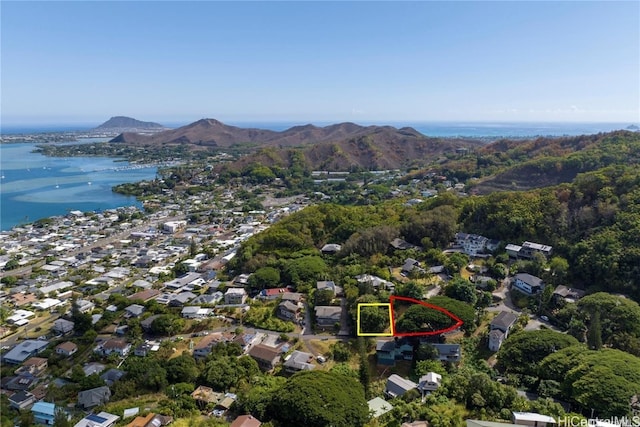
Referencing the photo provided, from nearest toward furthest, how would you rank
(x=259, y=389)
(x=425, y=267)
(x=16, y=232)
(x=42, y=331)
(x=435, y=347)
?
(x=259, y=389) < (x=435, y=347) < (x=42, y=331) < (x=425, y=267) < (x=16, y=232)

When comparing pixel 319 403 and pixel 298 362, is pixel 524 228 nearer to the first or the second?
pixel 298 362

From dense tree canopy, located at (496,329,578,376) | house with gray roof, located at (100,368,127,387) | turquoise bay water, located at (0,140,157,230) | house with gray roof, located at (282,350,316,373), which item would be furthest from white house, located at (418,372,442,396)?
turquoise bay water, located at (0,140,157,230)

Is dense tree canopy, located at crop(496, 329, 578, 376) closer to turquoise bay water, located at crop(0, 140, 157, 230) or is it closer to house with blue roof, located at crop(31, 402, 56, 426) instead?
house with blue roof, located at crop(31, 402, 56, 426)

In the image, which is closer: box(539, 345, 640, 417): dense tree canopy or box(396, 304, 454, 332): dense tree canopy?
box(539, 345, 640, 417): dense tree canopy

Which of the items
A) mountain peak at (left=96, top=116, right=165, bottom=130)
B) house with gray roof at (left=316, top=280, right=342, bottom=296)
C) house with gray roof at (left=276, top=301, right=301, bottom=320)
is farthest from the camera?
mountain peak at (left=96, top=116, right=165, bottom=130)

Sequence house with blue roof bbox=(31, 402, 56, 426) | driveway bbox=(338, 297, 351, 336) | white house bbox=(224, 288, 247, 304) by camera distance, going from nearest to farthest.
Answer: house with blue roof bbox=(31, 402, 56, 426) < driveway bbox=(338, 297, 351, 336) < white house bbox=(224, 288, 247, 304)

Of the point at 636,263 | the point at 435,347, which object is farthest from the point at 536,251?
the point at 435,347

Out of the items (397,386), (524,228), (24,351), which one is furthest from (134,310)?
(524,228)

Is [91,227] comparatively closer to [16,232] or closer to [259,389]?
[16,232]
